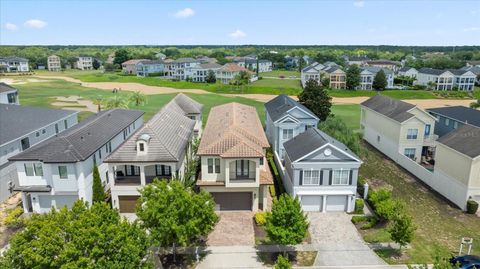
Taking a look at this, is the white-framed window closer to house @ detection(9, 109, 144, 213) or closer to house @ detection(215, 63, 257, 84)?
house @ detection(9, 109, 144, 213)

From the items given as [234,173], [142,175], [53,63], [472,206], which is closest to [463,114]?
[472,206]

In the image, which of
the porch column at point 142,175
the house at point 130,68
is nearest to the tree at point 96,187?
the porch column at point 142,175

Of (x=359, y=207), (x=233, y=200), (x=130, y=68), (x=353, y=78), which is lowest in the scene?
(x=359, y=207)

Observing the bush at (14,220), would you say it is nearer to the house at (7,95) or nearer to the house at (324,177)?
the house at (324,177)

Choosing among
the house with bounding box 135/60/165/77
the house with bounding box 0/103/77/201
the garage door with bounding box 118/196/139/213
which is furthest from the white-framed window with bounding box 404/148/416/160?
the house with bounding box 135/60/165/77

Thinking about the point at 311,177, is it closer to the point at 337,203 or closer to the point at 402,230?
the point at 337,203

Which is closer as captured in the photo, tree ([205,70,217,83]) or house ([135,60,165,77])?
tree ([205,70,217,83])

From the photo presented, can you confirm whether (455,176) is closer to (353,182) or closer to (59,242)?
(353,182)
